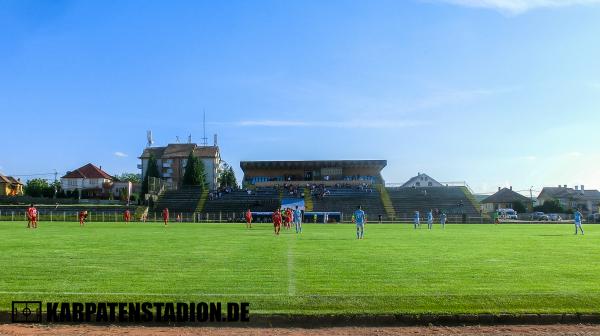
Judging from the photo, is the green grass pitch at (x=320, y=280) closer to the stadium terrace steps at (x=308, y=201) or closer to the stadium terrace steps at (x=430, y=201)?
the stadium terrace steps at (x=430, y=201)

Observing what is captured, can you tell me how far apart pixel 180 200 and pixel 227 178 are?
62.5 meters

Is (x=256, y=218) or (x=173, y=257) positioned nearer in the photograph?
(x=173, y=257)

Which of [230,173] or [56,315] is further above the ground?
[230,173]

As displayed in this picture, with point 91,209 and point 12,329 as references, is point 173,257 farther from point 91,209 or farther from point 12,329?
point 91,209

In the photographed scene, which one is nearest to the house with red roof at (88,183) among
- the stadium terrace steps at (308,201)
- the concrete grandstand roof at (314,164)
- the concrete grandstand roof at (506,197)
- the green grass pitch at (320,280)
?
the concrete grandstand roof at (314,164)

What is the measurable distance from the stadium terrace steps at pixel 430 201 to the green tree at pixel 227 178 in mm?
63225

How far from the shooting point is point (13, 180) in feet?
473

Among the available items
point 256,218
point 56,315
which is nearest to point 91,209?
point 256,218

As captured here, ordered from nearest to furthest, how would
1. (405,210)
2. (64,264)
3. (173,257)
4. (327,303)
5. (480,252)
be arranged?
1. (327,303)
2. (64,264)
3. (173,257)
4. (480,252)
5. (405,210)

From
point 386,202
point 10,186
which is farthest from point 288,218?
point 10,186

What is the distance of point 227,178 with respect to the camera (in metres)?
144

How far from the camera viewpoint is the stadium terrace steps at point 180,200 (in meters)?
77.6

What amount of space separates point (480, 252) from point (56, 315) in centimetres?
1508

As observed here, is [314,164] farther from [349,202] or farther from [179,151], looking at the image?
[179,151]
